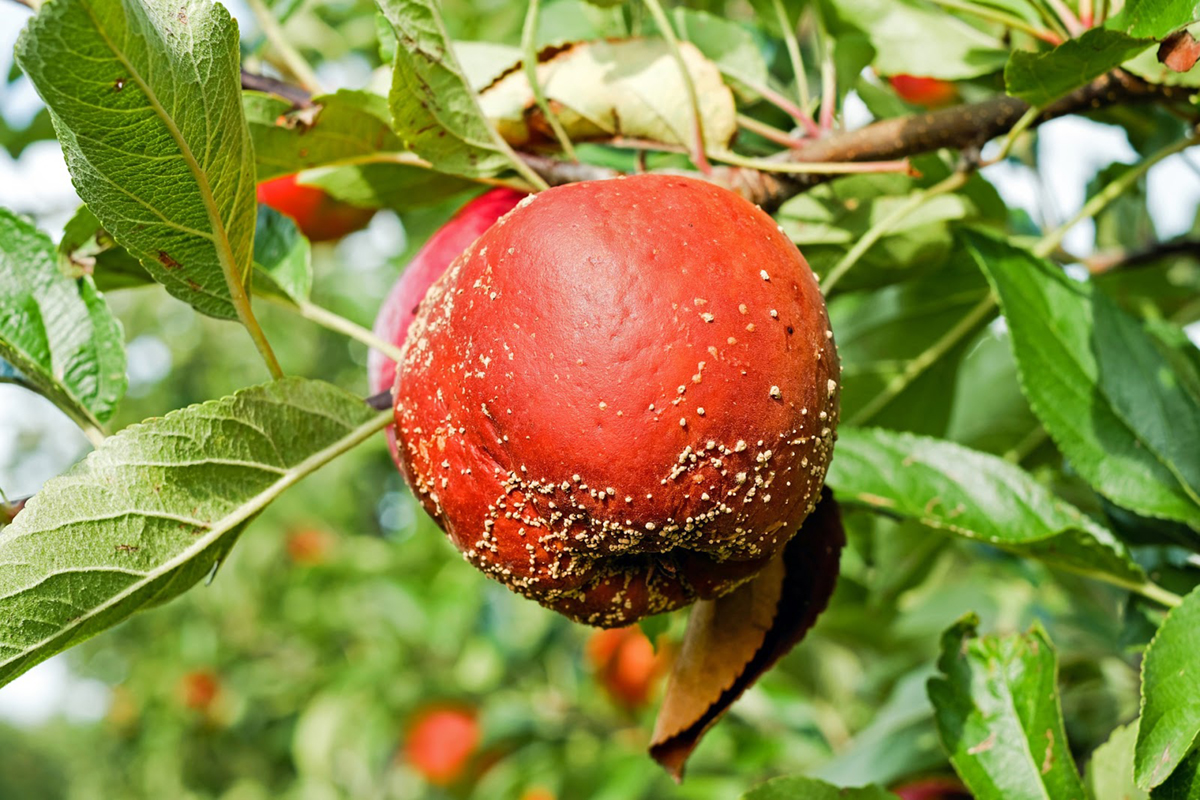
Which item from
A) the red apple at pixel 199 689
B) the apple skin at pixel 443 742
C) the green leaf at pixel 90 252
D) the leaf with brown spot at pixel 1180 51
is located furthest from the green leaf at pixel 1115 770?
the red apple at pixel 199 689

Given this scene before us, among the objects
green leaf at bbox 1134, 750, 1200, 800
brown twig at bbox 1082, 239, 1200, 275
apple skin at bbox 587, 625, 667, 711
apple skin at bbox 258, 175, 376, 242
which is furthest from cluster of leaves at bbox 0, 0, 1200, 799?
apple skin at bbox 587, 625, 667, 711

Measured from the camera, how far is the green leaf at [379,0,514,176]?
81 cm

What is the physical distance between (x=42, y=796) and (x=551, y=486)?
2172cm

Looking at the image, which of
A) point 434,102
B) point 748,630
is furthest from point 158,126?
point 748,630

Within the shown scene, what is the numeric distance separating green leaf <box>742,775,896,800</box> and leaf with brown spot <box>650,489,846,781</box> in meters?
0.08

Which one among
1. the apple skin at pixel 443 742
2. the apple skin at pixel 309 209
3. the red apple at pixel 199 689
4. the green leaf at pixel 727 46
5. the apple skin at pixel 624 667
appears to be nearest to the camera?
the green leaf at pixel 727 46

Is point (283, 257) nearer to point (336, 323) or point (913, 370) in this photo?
point (336, 323)

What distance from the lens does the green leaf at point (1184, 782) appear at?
752 mm

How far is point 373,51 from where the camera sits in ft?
7.52

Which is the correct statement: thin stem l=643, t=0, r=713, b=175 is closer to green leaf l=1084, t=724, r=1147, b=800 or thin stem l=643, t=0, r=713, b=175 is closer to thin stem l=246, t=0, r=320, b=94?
thin stem l=246, t=0, r=320, b=94

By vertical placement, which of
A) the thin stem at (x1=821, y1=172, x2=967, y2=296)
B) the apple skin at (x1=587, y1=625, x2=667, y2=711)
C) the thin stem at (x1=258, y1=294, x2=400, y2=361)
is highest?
the thin stem at (x1=258, y1=294, x2=400, y2=361)

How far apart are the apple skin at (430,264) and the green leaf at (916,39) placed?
53cm

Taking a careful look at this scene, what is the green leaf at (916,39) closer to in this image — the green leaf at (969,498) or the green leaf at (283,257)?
the green leaf at (969,498)

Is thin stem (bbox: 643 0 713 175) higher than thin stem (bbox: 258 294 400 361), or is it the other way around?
thin stem (bbox: 643 0 713 175)
